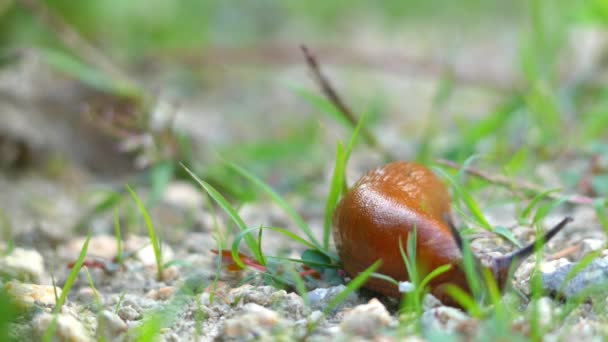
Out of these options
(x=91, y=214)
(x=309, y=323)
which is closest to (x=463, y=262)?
(x=309, y=323)

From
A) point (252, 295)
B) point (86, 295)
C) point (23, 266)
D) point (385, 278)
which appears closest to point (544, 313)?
point (385, 278)

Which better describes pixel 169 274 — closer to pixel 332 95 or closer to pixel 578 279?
pixel 332 95

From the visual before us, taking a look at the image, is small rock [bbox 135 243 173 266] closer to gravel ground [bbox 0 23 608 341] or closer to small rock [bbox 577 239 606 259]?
gravel ground [bbox 0 23 608 341]

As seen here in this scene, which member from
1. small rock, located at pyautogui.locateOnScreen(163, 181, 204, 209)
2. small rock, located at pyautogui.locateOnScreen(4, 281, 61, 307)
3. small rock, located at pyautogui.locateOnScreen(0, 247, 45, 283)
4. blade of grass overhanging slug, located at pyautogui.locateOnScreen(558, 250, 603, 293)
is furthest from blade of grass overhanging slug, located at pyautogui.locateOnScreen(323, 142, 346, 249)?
small rock, located at pyautogui.locateOnScreen(163, 181, 204, 209)

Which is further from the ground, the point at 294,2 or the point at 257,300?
the point at 294,2

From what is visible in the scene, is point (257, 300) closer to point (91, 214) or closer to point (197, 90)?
point (91, 214)

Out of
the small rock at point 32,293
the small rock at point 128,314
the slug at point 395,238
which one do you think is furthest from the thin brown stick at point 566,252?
the small rock at point 32,293
